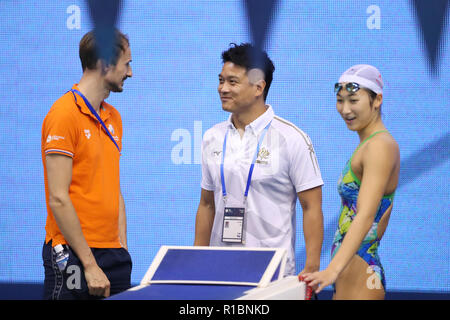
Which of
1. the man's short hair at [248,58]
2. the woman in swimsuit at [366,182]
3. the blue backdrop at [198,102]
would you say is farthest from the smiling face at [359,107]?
the blue backdrop at [198,102]

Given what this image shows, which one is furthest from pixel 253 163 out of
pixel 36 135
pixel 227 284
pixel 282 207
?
pixel 36 135

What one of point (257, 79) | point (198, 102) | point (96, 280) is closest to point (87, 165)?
point (96, 280)

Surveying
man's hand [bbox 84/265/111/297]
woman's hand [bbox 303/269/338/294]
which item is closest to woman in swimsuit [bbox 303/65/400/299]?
woman's hand [bbox 303/269/338/294]

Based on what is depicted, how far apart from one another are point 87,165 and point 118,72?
0.38 m

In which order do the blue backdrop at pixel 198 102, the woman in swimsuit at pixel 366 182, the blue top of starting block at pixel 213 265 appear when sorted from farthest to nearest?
the blue backdrop at pixel 198 102 → the woman in swimsuit at pixel 366 182 → the blue top of starting block at pixel 213 265

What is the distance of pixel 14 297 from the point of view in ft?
13.3

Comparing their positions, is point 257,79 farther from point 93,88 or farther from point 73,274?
point 73,274

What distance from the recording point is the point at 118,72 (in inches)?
90.2

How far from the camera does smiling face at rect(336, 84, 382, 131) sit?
1.95 metres

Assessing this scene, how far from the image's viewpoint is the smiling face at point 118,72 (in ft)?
7.43

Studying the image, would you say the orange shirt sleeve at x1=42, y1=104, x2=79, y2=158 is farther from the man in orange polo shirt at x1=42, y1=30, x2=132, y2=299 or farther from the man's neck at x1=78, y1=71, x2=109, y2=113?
the man's neck at x1=78, y1=71, x2=109, y2=113

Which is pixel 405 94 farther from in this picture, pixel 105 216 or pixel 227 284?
pixel 227 284

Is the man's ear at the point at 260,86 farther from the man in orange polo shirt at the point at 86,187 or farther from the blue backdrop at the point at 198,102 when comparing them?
the blue backdrop at the point at 198,102

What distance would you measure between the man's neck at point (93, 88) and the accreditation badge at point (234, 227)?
2.15 ft
